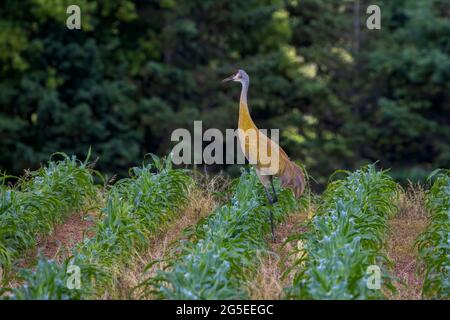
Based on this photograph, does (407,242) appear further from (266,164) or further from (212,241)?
(212,241)

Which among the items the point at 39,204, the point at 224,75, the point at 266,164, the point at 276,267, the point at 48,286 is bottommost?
the point at 48,286

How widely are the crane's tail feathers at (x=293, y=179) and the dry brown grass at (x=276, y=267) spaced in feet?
1.26

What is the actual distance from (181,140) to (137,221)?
1402 cm

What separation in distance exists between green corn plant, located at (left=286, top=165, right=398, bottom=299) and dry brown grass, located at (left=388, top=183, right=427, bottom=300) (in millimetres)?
155

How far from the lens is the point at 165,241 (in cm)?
862

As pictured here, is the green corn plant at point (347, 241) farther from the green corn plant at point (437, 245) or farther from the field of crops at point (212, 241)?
the green corn plant at point (437, 245)

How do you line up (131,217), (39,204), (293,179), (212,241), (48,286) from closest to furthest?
(48,286) → (212,241) → (131,217) → (39,204) → (293,179)

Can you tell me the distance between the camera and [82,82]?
22.3 m

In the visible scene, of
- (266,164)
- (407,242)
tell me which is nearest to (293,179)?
(266,164)

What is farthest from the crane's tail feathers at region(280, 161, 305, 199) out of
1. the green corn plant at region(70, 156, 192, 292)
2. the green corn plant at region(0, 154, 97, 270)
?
the green corn plant at region(0, 154, 97, 270)

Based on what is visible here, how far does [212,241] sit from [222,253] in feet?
1.73

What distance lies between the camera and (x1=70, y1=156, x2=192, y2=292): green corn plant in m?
7.68

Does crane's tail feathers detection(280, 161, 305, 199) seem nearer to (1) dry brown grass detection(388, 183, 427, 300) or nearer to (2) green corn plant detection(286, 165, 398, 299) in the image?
(2) green corn plant detection(286, 165, 398, 299)

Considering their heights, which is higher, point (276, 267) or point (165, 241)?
point (165, 241)
